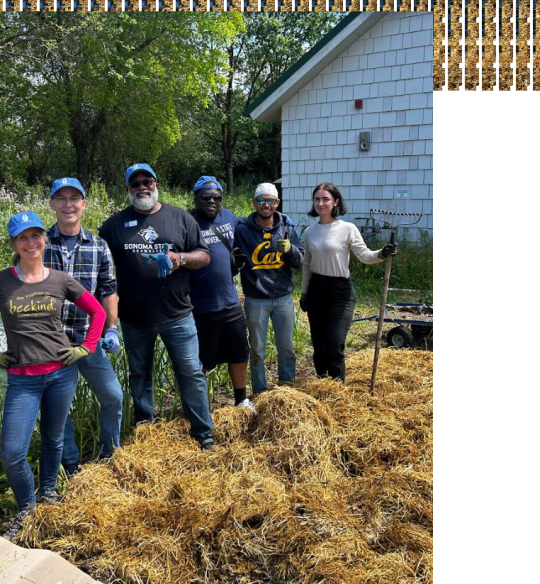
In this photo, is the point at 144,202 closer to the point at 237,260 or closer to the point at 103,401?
the point at 237,260

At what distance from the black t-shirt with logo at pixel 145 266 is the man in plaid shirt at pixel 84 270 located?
169 mm

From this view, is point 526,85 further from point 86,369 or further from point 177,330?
point 86,369

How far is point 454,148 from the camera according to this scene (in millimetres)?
1942

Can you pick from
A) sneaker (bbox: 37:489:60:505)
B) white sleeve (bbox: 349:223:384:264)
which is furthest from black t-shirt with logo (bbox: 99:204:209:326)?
white sleeve (bbox: 349:223:384:264)

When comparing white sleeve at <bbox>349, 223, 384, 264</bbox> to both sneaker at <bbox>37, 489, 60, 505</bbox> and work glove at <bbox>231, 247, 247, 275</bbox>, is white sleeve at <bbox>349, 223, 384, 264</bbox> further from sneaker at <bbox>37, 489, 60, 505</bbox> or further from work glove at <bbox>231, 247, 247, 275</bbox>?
sneaker at <bbox>37, 489, 60, 505</bbox>

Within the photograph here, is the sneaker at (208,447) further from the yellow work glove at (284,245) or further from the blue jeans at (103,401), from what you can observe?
the yellow work glove at (284,245)

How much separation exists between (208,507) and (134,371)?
1.12 m

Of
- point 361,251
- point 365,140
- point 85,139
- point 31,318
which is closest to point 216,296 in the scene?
point 361,251

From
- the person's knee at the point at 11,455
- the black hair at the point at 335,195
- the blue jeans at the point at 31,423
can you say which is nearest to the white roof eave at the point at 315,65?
the black hair at the point at 335,195

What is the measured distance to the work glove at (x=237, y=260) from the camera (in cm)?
388

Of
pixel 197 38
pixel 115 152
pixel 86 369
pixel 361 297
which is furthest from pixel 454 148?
pixel 115 152

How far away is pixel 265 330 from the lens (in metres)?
4.14

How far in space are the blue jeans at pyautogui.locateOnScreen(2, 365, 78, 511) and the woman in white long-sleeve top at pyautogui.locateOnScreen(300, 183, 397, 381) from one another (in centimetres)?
204

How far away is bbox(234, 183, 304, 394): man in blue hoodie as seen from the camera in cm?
397
